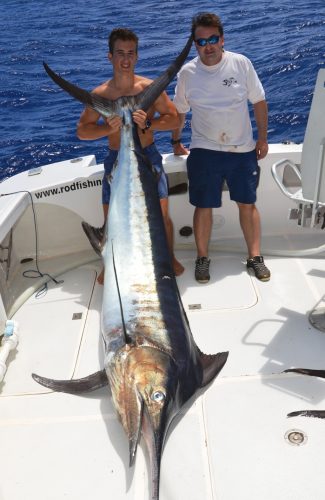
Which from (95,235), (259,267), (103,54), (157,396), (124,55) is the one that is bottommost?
(103,54)

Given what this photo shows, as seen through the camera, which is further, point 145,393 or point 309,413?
point 309,413

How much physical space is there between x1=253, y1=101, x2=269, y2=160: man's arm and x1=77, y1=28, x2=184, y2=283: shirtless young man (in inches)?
18.9

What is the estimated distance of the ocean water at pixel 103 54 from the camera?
687 centimetres

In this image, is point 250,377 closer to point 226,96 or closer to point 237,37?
point 226,96

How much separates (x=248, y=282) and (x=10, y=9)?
1702 centimetres

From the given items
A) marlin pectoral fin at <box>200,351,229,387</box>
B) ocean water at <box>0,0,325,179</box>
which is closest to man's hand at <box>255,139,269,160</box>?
marlin pectoral fin at <box>200,351,229,387</box>

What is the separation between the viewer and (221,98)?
9.55 feet

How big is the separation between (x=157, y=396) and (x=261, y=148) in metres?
1.73

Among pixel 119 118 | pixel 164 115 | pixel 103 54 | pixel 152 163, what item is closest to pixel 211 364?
pixel 152 163

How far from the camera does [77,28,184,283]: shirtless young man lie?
2729 millimetres

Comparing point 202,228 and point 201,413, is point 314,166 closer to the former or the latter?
point 202,228

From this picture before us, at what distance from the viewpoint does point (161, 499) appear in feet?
5.84

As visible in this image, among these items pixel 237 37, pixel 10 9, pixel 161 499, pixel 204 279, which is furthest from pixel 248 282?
pixel 10 9

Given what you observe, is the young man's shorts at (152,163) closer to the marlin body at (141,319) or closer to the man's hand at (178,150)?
the marlin body at (141,319)
